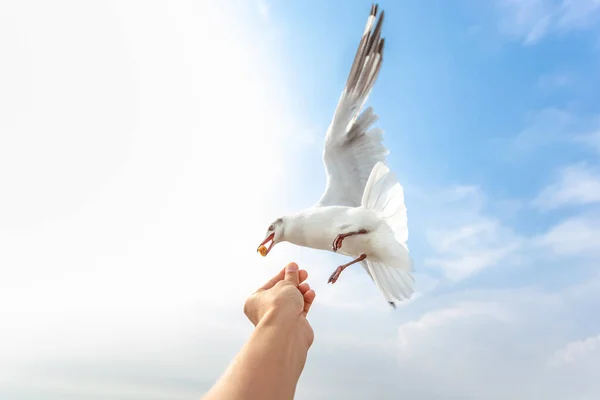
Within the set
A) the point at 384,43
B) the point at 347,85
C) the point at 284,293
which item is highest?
the point at 384,43

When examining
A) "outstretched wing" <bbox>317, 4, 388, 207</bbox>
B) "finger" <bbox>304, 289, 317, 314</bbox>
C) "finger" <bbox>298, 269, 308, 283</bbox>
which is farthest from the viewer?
"outstretched wing" <bbox>317, 4, 388, 207</bbox>

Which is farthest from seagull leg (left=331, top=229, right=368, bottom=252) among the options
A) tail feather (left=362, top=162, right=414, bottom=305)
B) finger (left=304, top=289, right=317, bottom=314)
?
finger (left=304, top=289, right=317, bottom=314)

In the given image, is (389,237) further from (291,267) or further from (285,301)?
(285,301)

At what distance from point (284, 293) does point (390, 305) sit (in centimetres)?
240

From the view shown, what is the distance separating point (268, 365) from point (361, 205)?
7.46 ft

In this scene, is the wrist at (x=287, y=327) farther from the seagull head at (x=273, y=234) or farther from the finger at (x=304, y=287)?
the seagull head at (x=273, y=234)

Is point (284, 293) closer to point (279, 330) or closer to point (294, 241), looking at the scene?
point (279, 330)

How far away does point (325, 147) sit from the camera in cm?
389

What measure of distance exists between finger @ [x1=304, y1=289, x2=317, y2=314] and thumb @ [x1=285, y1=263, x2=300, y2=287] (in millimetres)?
47

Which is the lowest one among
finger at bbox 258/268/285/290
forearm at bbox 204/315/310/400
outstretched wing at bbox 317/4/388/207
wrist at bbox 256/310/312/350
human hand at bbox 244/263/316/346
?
forearm at bbox 204/315/310/400

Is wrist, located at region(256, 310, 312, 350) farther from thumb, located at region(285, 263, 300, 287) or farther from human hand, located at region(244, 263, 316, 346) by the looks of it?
thumb, located at region(285, 263, 300, 287)

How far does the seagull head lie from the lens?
357 centimetres

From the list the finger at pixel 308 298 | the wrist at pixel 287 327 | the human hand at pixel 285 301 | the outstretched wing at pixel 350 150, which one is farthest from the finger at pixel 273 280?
the outstretched wing at pixel 350 150

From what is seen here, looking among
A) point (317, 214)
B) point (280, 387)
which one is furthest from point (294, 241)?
point (280, 387)
